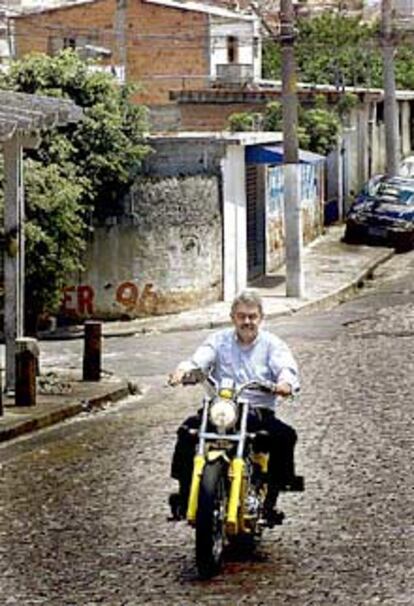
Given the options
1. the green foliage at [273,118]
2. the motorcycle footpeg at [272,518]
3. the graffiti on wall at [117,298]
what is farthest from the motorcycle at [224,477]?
the green foliage at [273,118]

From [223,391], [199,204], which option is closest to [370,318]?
[199,204]

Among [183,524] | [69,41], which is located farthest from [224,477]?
[69,41]

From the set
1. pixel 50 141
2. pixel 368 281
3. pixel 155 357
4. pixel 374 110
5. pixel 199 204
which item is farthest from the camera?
pixel 374 110

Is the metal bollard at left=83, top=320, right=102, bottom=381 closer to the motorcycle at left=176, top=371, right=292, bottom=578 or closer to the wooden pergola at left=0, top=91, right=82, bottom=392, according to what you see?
the wooden pergola at left=0, top=91, right=82, bottom=392

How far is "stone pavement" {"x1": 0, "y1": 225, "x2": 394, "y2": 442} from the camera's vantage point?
17.8m

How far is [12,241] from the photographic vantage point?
62.5ft

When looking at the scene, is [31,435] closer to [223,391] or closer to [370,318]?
[223,391]

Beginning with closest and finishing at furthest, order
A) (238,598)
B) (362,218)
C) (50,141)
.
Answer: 1. (238,598)
2. (50,141)
3. (362,218)

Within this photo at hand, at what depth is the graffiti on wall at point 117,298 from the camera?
2880cm

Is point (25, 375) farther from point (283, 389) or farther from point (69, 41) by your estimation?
point (69, 41)

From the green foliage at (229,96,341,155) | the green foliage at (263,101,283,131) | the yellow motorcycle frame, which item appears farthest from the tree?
the yellow motorcycle frame

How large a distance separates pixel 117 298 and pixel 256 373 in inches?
733

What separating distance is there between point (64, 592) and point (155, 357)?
1459 centimetres

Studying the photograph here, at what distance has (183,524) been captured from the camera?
37.3ft
